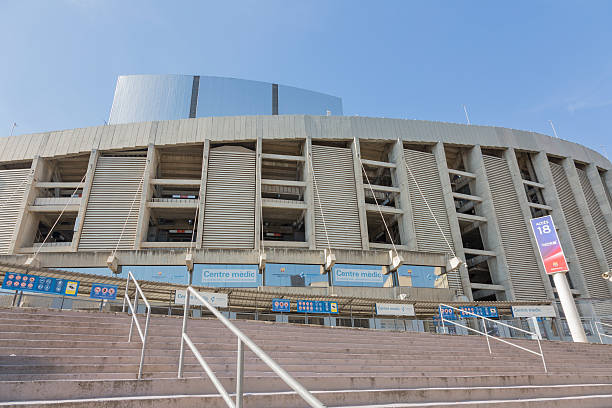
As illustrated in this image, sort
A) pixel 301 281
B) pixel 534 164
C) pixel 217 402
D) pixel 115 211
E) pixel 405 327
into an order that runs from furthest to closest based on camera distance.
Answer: pixel 534 164, pixel 115 211, pixel 301 281, pixel 405 327, pixel 217 402

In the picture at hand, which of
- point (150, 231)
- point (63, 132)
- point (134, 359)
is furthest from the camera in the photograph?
point (150, 231)

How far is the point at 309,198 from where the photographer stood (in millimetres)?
26438

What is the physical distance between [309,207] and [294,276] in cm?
555

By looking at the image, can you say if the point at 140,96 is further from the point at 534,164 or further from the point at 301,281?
the point at 534,164

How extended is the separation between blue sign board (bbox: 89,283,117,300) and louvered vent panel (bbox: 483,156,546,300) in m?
26.4

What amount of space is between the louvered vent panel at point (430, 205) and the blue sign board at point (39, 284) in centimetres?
2144

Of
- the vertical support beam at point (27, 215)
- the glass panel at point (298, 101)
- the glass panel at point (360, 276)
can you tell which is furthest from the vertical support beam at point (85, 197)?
the glass panel at point (298, 101)

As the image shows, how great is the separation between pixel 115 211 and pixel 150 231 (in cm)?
466

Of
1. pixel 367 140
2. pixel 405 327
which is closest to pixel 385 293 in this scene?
pixel 405 327

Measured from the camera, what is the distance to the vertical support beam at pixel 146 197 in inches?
934

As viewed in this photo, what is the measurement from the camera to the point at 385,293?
75.7ft

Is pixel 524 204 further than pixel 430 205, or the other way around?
pixel 524 204

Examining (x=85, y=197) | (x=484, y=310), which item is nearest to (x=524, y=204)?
(x=484, y=310)

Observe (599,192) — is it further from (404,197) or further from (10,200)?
(10,200)
